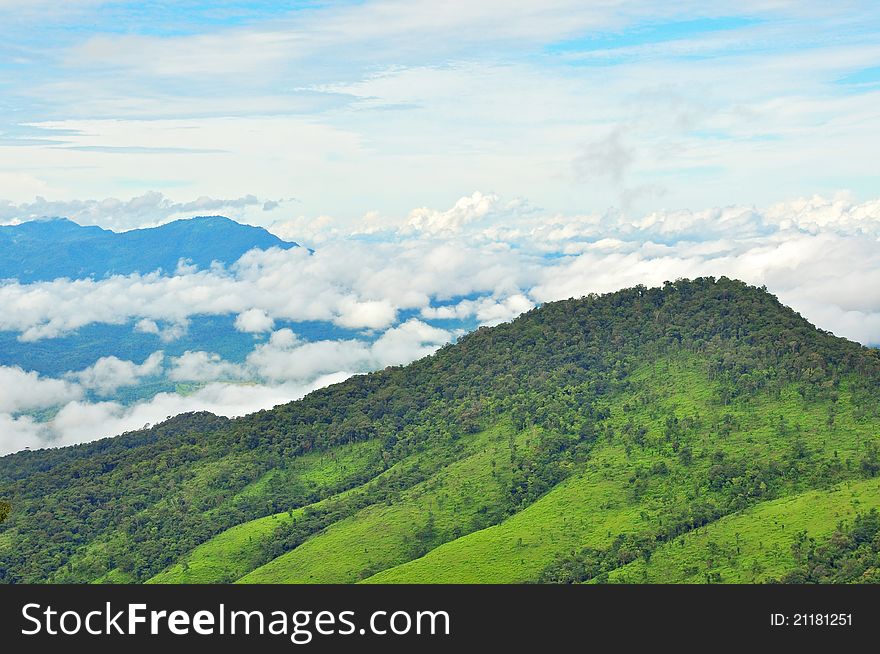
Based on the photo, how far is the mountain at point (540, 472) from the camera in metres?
98.4

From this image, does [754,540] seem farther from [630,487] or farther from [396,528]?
[396,528]

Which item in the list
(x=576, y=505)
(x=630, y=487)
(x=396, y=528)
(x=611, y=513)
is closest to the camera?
(x=611, y=513)

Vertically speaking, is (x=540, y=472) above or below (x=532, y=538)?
above

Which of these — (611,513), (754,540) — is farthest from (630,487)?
(754,540)

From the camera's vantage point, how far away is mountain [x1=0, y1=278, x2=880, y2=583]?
98.4m

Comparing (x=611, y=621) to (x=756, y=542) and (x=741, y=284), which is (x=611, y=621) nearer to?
(x=756, y=542)

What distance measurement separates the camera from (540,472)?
404ft

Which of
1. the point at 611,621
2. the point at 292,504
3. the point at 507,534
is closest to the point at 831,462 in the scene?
the point at 507,534

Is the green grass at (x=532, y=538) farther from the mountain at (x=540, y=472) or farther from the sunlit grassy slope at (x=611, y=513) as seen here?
the mountain at (x=540, y=472)

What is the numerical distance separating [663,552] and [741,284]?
66.2m

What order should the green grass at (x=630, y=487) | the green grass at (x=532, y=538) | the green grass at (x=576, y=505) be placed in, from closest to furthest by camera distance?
the green grass at (x=576, y=505), the green grass at (x=532, y=538), the green grass at (x=630, y=487)

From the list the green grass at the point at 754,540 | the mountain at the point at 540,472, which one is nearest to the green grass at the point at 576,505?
the green grass at the point at 754,540

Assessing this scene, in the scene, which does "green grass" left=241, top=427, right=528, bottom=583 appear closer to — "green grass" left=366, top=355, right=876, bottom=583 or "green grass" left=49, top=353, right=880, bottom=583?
"green grass" left=49, top=353, right=880, bottom=583

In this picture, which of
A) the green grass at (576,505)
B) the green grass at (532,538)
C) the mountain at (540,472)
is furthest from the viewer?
the green grass at (532,538)
